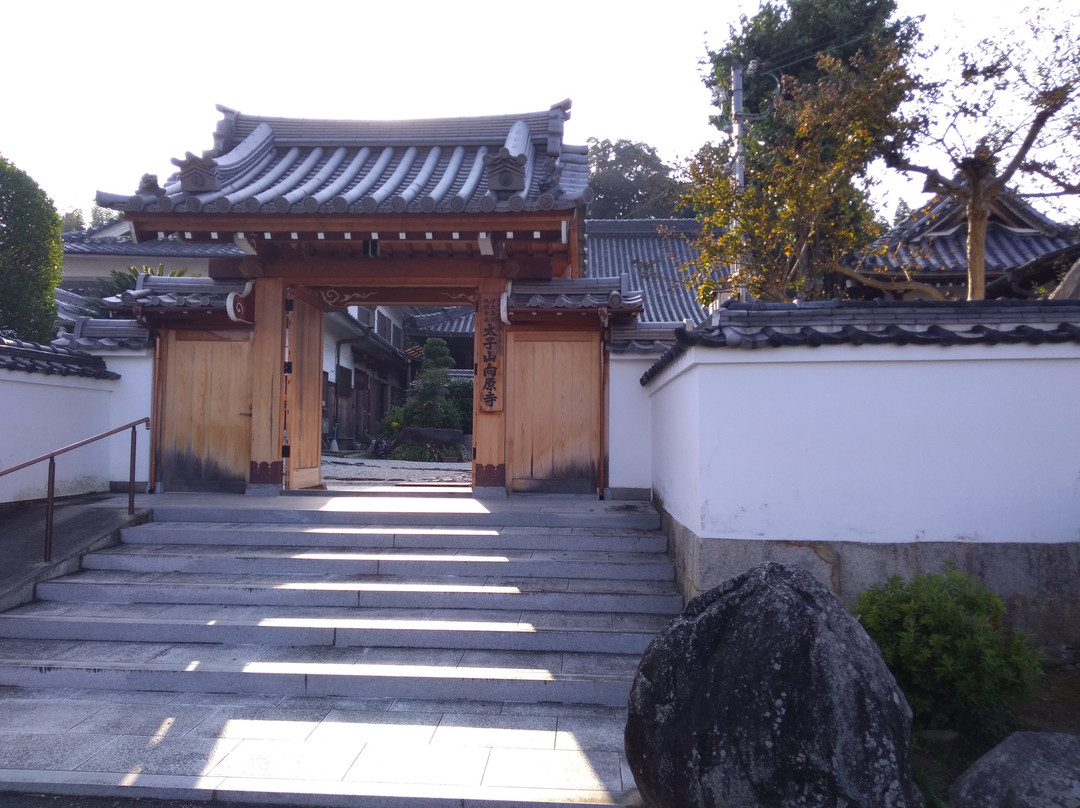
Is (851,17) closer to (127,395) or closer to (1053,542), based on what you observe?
(1053,542)

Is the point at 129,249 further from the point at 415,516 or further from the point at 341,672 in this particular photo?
the point at 341,672

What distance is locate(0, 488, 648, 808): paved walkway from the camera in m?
3.87

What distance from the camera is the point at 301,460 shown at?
32.1ft

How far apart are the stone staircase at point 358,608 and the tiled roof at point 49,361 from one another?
225 cm

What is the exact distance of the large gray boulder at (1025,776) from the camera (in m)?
3.37

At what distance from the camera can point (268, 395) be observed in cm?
928

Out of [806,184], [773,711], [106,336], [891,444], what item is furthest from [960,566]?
[106,336]

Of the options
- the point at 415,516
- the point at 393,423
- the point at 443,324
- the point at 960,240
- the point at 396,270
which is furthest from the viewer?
the point at 443,324

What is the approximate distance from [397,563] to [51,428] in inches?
192

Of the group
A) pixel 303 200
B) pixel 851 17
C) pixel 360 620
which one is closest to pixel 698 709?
pixel 360 620

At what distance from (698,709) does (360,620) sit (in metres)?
3.35

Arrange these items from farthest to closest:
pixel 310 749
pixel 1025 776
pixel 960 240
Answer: pixel 960 240 → pixel 310 749 → pixel 1025 776

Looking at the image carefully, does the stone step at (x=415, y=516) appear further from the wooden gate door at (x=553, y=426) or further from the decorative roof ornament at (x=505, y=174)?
the decorative roof ornament at (x=505, y=174)

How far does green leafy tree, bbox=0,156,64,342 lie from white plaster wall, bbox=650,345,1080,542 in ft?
31.3
